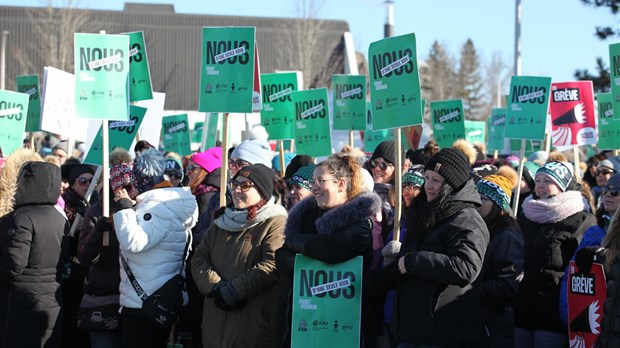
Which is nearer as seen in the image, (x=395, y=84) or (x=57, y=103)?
(x=395, y=84)

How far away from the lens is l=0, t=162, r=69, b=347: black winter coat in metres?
6.91

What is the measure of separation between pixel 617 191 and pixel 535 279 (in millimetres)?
946

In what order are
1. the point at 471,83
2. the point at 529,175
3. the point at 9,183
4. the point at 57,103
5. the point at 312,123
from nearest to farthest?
the point at 9,183, the point at 529,175, the point at 57,103, the point at 312,123, the point at 471,83

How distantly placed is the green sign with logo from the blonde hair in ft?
8.82

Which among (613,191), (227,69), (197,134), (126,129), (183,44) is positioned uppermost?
(183,44)

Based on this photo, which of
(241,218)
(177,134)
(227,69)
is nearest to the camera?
(241,218)

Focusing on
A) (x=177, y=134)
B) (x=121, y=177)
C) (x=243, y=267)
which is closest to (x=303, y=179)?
(x=243, y=267)

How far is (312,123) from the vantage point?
12.2m

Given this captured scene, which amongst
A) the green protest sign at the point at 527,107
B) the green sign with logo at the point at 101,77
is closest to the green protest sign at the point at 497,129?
the green protest sign at the point at 527,107

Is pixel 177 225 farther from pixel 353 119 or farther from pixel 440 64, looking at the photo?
pixel 440 64

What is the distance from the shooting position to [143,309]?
6.80 meters

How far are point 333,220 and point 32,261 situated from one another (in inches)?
93.9

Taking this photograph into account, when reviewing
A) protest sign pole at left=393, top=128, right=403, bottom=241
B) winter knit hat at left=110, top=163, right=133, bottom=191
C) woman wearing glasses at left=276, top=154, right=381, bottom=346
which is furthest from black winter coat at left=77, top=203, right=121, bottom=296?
protest sign pole at left=393, top=128, right=403, bottom=241

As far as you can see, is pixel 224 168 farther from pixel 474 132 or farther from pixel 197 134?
Result: pixel 197 134
